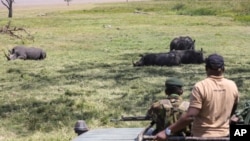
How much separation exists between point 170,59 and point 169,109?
14.3m

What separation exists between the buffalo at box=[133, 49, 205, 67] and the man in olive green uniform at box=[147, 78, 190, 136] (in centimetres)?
1395

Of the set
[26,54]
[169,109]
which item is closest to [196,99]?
[169,109]

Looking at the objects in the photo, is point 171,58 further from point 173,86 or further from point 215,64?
point 215,64

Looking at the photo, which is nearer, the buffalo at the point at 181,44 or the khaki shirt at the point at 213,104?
the khaki shirt at the point at 213,104

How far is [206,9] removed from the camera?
6581 cm

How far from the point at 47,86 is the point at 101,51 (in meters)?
10.8

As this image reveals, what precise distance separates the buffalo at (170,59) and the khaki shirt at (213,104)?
48.3ft

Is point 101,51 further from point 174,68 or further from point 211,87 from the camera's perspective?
point 211,87

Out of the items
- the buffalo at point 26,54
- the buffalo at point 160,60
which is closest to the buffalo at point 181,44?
the buffalo at point 160,60

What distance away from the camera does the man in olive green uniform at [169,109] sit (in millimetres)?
6941

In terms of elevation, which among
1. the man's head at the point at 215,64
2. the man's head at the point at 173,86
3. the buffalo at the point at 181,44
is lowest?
the buffalo at the point at 181,44

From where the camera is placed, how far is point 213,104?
6.22 m

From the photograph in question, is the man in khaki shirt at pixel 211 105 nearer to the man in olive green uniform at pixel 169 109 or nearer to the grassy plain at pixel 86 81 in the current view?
the man in olive green uniform at pixel 169 109

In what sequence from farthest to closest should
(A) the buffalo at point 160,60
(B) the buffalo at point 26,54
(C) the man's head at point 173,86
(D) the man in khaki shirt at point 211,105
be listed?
(B) the buffalo at point 26,54 → (A) the buffalo at point 160,60 → (C) the man's head at point 173,86 → (D) the man in khaki shirt at point 211,105
